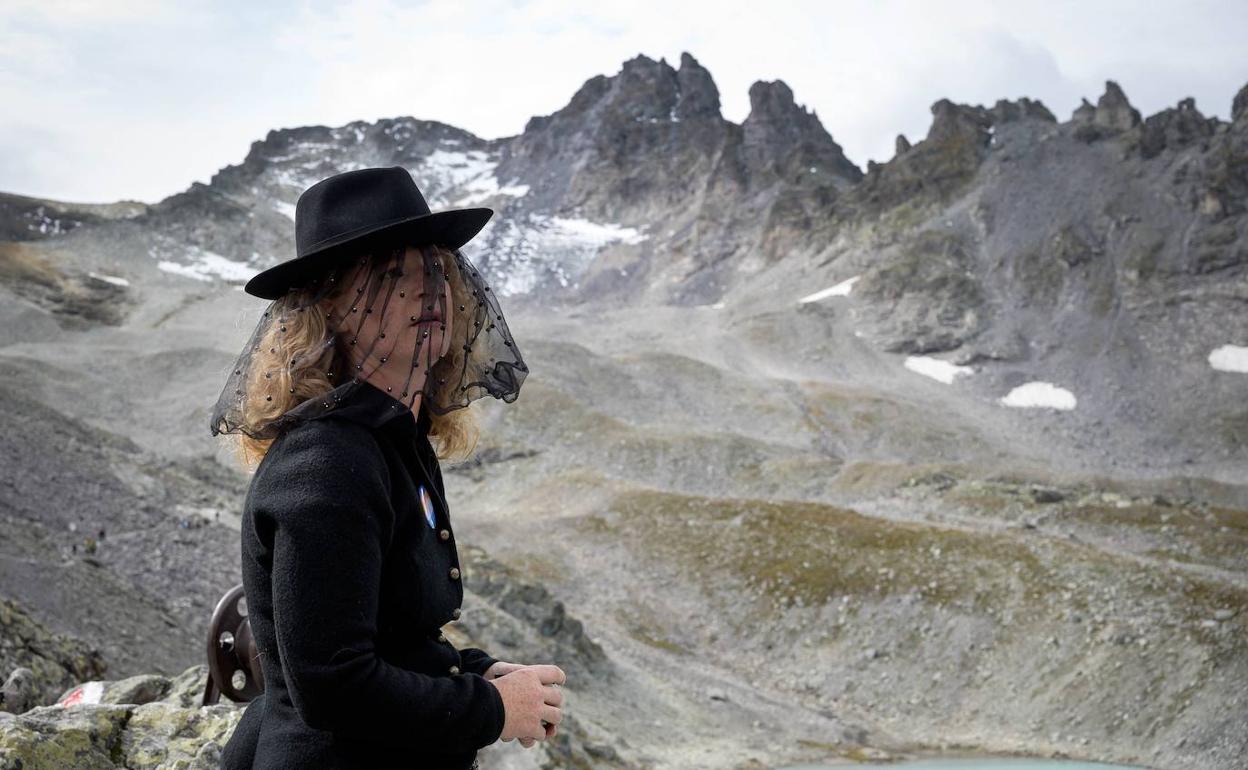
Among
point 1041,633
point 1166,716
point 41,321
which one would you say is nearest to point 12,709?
point 1166,716

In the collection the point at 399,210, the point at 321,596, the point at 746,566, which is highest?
the point at 399,210

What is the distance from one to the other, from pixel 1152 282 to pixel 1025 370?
2045cm

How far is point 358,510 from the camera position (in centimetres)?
366

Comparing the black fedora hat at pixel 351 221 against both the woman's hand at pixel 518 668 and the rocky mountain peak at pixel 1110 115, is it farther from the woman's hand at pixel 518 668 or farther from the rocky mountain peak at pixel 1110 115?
the rocky mountain peak at pixel 1110 115

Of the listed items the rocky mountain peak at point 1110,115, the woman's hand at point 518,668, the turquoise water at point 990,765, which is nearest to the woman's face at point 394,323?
the woman's hand at point 518,668

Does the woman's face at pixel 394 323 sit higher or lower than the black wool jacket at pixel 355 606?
higher

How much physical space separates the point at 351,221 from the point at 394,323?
463 millimetres

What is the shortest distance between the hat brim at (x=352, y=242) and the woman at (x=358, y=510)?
10 millimetres

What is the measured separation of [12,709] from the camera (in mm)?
10484

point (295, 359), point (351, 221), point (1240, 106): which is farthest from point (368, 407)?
point (1240, 106)

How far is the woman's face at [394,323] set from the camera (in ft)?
14.0

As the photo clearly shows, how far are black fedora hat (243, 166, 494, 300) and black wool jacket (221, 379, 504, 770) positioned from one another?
1.93ft

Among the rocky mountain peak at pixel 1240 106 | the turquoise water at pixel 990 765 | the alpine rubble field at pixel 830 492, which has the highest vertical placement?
the rocky mountain peak at pixel 1240 106

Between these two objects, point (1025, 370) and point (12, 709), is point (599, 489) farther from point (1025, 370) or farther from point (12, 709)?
point (1025, 370)
